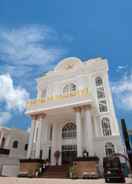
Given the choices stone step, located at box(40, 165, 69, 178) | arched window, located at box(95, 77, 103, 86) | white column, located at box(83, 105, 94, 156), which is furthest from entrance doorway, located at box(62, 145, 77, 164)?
arched window, located at box(95, 77, 103, 86)

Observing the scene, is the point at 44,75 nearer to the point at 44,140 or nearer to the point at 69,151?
the point at 44,140

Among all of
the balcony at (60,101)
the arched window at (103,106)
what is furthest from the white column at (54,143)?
the arched window at (103,106)

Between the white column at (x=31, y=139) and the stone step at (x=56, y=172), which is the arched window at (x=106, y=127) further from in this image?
the white column at (x=31, y=139)

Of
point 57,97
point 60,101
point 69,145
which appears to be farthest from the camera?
point 69,145

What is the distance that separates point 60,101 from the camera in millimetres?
18062

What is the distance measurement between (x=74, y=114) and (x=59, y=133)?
3845 mm

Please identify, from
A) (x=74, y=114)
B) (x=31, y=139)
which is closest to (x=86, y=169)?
(x=31, y=139)

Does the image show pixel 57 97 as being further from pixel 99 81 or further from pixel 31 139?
pixel 99 81

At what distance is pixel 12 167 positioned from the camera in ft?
62.9

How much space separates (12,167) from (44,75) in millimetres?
15043

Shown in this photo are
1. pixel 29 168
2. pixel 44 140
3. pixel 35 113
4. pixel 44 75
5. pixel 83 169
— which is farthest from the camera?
pixel 44 75

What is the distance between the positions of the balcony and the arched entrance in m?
4.99

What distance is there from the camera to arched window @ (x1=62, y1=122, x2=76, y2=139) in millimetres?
20941

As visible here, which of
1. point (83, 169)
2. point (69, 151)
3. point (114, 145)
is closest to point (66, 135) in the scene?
point (69, 151)
